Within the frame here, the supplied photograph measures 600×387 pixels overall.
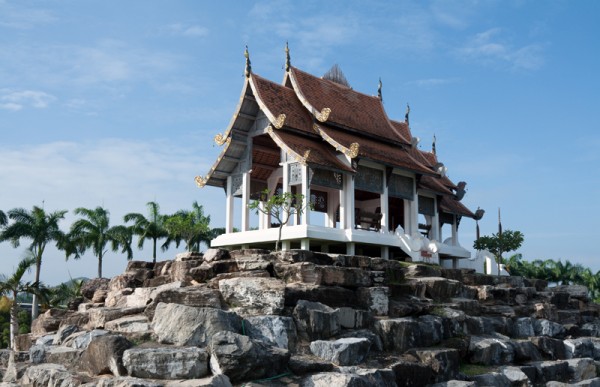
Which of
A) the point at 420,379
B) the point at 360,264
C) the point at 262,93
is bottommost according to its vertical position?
the point at 420,379

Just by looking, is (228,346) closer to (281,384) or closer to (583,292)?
(281,384)

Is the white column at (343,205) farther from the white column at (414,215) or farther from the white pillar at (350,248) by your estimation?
the white column at (414,215)

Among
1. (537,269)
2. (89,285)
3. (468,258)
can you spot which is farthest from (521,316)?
(537,269)

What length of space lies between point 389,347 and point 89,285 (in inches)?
428

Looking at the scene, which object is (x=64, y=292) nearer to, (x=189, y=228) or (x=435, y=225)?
(x=189, y=228)

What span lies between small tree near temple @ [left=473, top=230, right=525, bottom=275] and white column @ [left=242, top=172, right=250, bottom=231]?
13756 millimetres

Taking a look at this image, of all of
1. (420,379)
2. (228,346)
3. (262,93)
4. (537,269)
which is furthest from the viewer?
(537,269)

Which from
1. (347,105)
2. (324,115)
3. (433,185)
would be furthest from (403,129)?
(324,115)

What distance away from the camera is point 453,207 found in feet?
106

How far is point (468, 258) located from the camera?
3036cm

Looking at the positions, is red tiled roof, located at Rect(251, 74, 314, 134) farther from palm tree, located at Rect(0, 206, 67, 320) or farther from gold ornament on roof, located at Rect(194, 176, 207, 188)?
palm tree, located at Rect(0, 206, 67, 320)

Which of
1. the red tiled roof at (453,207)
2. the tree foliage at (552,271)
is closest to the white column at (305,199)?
the red tiled roof at (453,207)

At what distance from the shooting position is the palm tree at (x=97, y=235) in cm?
3819

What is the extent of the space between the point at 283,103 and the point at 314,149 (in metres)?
2.43
